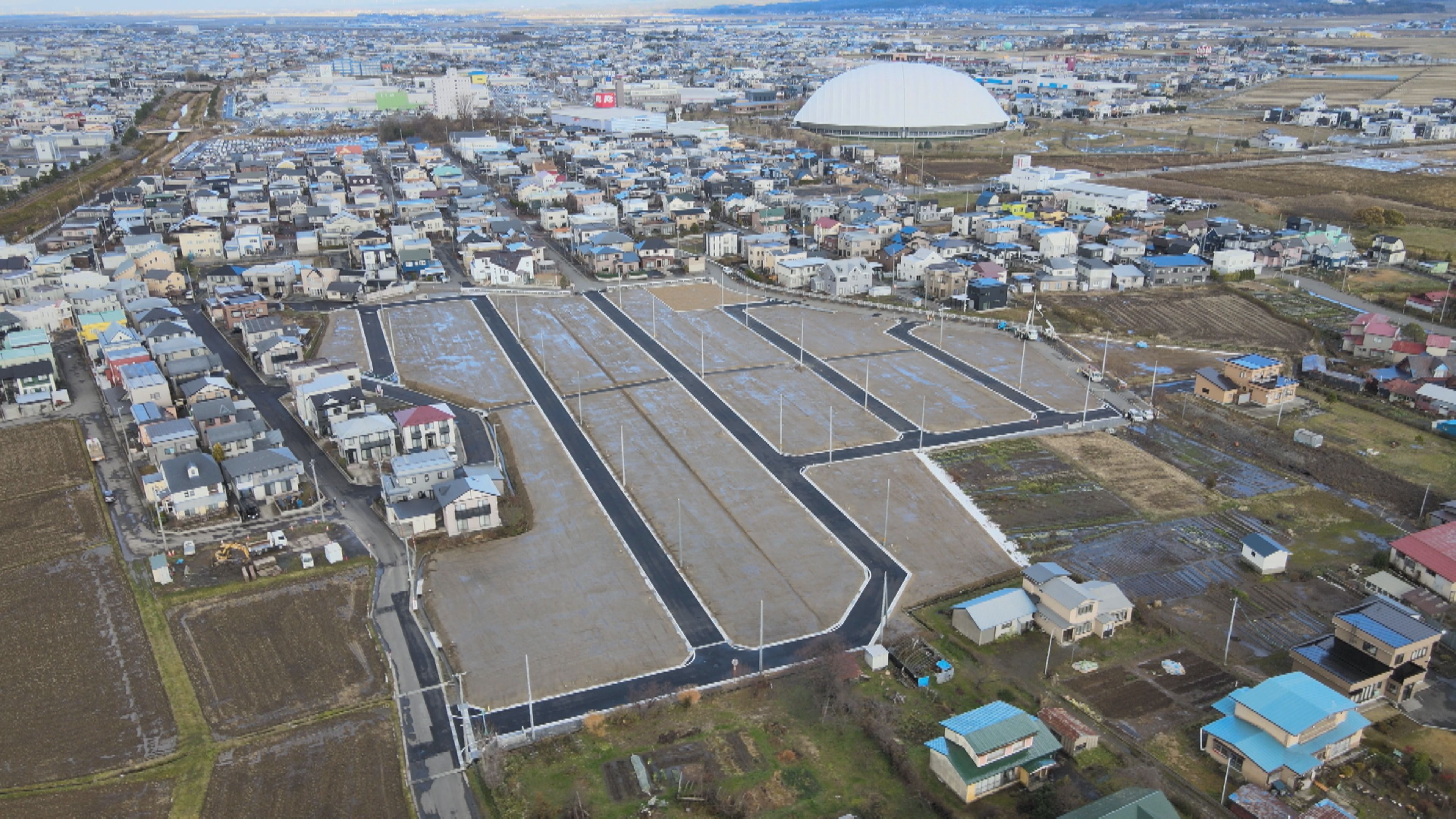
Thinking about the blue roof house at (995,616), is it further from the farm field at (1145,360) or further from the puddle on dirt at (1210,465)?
the farm field at (1145,360)

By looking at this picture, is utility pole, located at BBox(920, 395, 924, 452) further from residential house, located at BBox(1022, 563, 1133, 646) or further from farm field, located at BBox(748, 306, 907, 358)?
residential house, located at BBox(1022, 563, 1133, 646)

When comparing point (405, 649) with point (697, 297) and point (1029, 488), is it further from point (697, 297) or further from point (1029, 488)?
point (697, 297)

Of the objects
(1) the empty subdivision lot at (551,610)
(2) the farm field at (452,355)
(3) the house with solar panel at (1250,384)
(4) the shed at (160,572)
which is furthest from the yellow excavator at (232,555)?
(3) the house with solar panel at (1250,384)

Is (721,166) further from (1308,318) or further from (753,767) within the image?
(753,767)

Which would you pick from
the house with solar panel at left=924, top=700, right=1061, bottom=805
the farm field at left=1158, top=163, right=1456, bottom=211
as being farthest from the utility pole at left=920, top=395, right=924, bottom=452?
the farm field at left=1158, top=163, right=1456, bottom=211

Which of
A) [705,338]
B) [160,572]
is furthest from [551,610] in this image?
[705,338]
